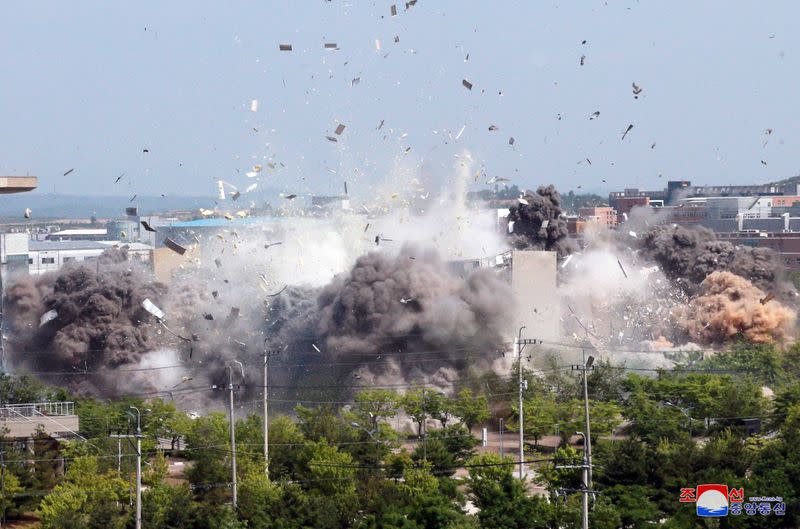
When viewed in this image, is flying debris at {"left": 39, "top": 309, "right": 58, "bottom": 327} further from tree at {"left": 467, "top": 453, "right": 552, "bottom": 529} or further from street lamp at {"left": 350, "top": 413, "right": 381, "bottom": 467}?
tree at {"left": 467, "top": 453, "right": 552, "bottom": 529}

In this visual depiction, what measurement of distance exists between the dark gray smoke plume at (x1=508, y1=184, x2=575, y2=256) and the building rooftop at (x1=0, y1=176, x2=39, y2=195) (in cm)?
4898

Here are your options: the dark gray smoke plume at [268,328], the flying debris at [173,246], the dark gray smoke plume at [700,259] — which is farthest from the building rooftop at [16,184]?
the dark gray smoke plume at [700,259]

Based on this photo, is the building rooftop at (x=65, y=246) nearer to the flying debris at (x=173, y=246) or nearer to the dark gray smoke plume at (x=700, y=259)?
the flying debris at (x=173, y=246)

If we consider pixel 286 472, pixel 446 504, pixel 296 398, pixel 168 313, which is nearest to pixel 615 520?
pixel 446 504

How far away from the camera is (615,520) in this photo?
1190 inches

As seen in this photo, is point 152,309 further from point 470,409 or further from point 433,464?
point 433,464

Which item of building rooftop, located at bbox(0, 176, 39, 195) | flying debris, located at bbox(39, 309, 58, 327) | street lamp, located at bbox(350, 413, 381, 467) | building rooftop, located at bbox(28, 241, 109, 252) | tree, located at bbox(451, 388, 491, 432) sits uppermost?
building rooftop, located at bbox(0, 176, 39, 195)

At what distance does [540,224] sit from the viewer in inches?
2712

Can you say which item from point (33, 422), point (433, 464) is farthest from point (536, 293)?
point (33, 422)

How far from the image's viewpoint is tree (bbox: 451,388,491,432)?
48.1 metres

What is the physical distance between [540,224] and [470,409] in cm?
2219

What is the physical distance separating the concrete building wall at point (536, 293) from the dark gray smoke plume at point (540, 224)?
25.2 feet

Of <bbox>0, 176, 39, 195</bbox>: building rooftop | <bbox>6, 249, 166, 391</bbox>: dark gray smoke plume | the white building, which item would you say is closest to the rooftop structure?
<bbox>6, 249, 166, 391</bbox>: dark gray smoke plume

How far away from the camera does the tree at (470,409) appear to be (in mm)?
48062
